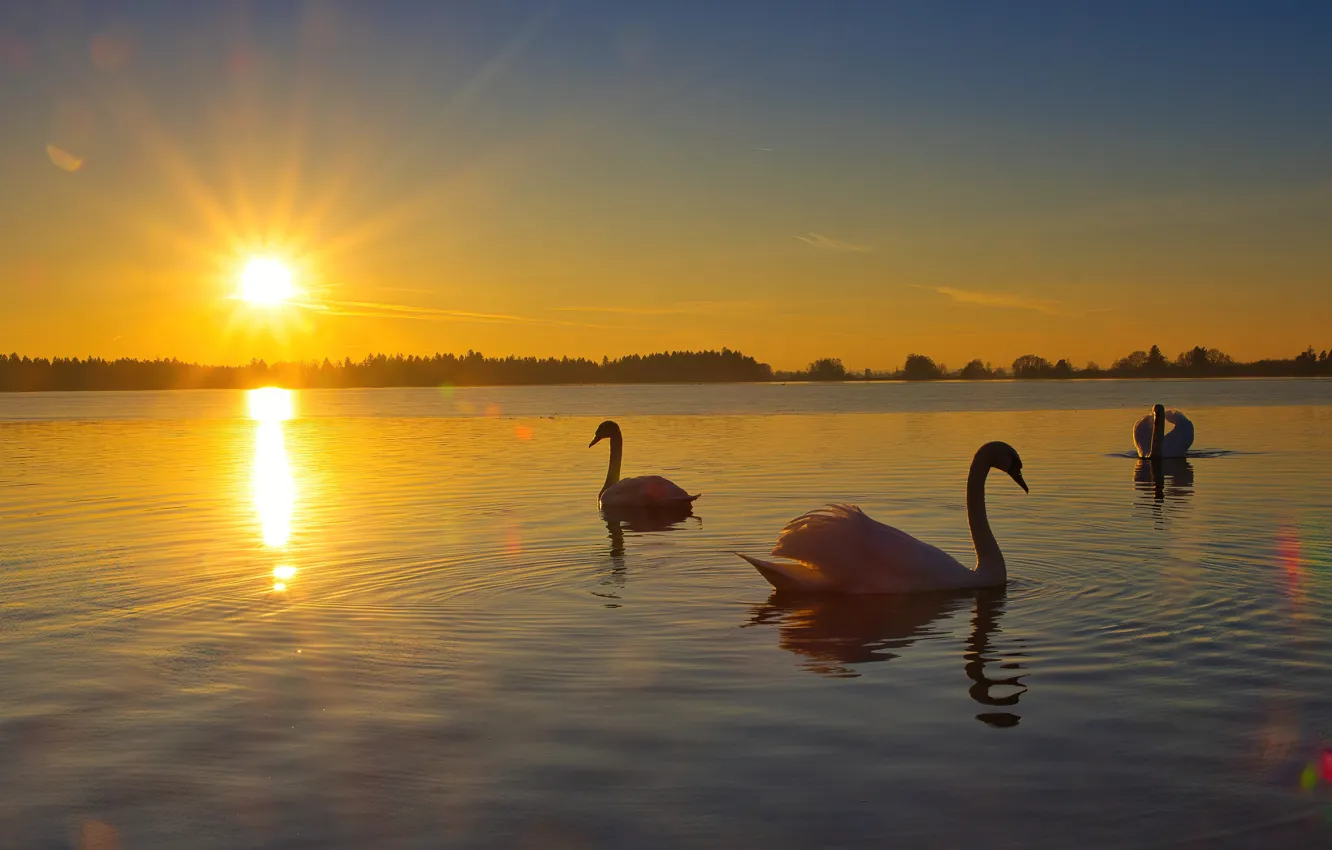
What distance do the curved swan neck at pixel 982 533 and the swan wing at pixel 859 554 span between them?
0.53 meters

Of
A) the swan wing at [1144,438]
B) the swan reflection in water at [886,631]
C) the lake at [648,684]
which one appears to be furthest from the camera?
the swan wing at [1144,438]

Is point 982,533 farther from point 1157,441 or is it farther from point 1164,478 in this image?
point 1157,441

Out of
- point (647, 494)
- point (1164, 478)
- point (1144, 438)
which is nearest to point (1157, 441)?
point (1144, 438)

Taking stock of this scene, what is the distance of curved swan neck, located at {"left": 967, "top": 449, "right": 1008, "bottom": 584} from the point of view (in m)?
12.6

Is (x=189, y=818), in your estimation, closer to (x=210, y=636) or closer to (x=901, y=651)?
(x=210, y=636)

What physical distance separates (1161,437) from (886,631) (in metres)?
22.5

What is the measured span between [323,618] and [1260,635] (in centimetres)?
841

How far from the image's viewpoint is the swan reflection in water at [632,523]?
51.0 ft

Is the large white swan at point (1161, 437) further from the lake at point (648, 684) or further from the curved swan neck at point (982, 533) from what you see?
the curved swan neck at point (982, 533)

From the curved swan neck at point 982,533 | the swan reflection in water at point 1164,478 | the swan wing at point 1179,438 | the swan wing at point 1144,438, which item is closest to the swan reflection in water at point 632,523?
the curved swan neck at point 982,533

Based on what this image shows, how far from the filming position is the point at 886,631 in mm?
10883

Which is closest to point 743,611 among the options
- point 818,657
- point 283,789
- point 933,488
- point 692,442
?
point 818,657

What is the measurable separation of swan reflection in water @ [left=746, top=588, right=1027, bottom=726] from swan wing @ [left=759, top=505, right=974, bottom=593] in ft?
0.75

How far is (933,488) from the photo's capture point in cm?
2386
